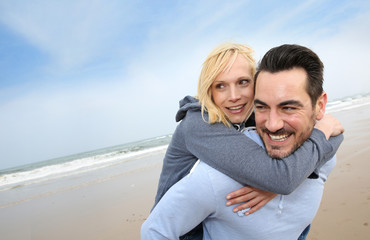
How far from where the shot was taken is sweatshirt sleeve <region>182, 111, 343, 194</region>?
1.33 m

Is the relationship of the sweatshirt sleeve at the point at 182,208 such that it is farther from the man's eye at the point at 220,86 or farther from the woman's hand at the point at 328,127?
the man's eye at the point at 220,86

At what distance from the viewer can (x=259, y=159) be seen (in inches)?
56.9

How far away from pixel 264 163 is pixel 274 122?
275 millimetres

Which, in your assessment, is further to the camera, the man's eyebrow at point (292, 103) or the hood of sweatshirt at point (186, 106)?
the hood of sweatshirt at point (186, 106)

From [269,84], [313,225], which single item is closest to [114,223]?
[313,225]

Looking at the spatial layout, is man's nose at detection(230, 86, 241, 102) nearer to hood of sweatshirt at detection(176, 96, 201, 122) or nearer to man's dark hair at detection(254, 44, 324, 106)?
hood of sweatshirt at detection(176, 96, 201, 122)

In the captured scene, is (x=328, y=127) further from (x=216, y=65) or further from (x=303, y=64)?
(x=216, y=65)

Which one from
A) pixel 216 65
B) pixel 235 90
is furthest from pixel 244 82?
pixel 216 65

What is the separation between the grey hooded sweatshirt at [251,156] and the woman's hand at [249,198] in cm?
4

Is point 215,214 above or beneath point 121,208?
above

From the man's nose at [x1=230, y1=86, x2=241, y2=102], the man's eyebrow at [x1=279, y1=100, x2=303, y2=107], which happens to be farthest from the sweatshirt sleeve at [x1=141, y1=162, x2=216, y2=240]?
the man's nose at [x1=230, y1=86, x2=241, y2=102]

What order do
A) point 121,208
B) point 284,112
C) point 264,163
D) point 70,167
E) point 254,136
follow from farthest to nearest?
point 70,167
point 121,208
point 254,136
point 284,112
point 264,163

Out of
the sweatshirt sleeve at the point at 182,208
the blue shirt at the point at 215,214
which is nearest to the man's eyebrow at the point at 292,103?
the blue shirt at the point at 215,214

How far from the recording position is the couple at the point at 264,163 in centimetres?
126
